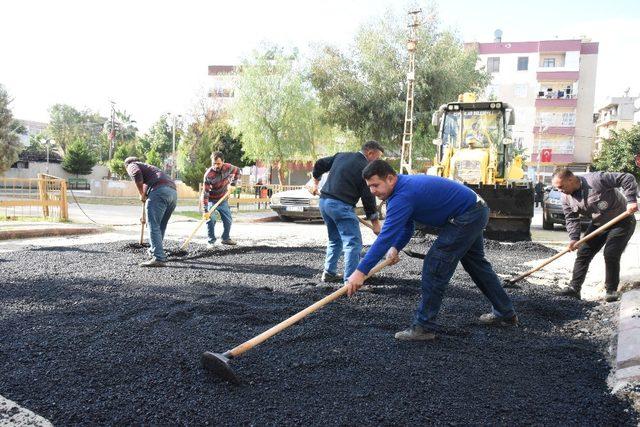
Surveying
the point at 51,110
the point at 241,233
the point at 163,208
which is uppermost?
the point at 51,110

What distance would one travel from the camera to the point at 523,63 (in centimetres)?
4134

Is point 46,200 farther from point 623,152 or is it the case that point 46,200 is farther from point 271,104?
point 623,152

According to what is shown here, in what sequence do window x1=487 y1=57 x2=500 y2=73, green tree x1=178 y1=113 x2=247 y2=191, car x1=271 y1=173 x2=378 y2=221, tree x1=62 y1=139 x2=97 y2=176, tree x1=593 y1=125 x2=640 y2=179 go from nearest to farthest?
car x1=271 y1=173 x2=378 y2=221
green tree x1=178 y1=113 x2=247 y2=191
tree x1=593 y1=125 x2=640 y2=179
tree x1=62 y1=139 x2=97 y2=176
window x1=487 y1=57 x2=500 y2=73

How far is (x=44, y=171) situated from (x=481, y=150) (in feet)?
117

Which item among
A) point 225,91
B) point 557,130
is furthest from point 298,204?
point 557,130

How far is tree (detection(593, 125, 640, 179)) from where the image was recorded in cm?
2984

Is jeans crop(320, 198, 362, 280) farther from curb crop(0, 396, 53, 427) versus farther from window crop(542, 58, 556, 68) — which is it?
window crop(542, 58, 556, 68)

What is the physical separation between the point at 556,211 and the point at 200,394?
12.6m

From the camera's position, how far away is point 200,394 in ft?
8.65

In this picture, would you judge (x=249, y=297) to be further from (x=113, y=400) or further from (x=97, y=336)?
(x=113, y=400)

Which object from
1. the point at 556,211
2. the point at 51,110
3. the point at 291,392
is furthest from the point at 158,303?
the point at 51,110

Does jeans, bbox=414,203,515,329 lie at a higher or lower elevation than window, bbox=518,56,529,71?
lower

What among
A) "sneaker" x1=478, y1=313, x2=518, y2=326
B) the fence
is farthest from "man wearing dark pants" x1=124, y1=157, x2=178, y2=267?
the fence

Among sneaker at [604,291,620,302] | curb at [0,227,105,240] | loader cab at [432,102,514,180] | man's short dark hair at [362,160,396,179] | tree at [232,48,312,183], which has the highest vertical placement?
tree at [232,48,312,183]
